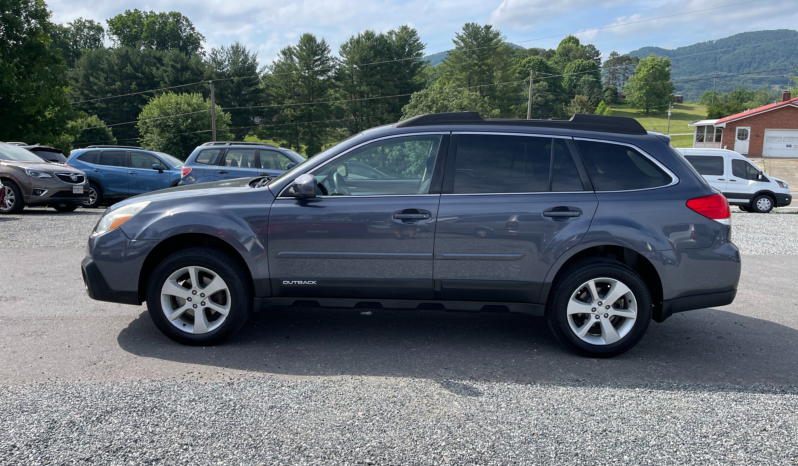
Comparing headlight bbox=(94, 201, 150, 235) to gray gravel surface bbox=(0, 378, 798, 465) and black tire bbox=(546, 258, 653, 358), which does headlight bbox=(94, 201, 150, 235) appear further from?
black tire bbox=(546, 258, 653, 358)

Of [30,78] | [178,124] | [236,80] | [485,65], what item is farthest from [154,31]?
[30,78]

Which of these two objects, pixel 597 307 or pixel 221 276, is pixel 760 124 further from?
pixel 221 276

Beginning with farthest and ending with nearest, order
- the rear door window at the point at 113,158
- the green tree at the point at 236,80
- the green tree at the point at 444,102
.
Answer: the green tree at the point at 236,80 → the green tree at the point at 444,102 → the rear door window at the point at 113,158

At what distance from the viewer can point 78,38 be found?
94.1m

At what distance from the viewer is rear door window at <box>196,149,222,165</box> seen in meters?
13.5

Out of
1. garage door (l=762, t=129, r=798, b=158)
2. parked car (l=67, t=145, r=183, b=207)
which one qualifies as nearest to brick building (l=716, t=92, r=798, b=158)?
garage door (l=762, t=129, r=798, b=158)

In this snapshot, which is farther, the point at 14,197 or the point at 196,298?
the point at 14,197

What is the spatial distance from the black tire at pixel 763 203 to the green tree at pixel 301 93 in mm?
56391

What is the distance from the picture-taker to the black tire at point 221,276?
4.27 metres

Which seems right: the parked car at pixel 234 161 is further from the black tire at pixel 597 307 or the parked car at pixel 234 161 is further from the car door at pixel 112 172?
the black tire at pixel 597 307

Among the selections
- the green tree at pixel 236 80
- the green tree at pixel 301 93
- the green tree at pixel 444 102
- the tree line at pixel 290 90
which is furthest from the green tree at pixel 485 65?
the green tree at pixel 236 80

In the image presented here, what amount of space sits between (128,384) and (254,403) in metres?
0.91

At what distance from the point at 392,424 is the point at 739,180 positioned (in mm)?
17767

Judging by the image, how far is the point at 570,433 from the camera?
10.1 ft
